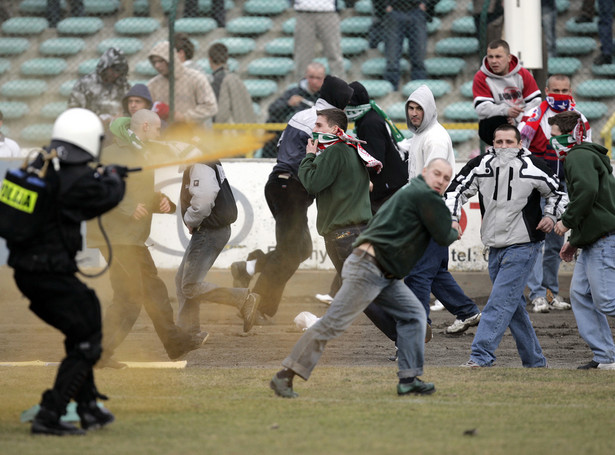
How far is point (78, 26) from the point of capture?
17.2 meters

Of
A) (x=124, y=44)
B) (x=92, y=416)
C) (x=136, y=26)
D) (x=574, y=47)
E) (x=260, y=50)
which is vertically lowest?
(x=92, y=416)

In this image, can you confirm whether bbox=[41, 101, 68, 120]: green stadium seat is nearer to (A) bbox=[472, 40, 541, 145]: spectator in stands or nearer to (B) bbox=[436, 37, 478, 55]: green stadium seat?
(B) bbox=[436, 37, 478, 55]: green stadium seat

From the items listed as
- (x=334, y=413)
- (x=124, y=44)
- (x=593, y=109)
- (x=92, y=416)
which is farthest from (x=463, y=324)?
(x=124, y=44)

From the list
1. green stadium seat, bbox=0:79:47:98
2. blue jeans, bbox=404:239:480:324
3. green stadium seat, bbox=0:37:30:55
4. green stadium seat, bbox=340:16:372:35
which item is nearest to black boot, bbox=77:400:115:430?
blue jeans, bbox=404:239:480:324

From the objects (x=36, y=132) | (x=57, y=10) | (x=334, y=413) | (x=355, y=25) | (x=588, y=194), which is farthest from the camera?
(x=57, y=10)

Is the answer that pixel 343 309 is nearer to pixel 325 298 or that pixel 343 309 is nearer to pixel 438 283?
pixel 438 283

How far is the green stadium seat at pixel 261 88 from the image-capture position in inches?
650

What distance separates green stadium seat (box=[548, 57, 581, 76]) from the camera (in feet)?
52.7

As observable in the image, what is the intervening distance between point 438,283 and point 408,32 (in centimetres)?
689

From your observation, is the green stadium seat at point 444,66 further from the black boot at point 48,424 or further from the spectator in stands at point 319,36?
the black boot at point 48,424

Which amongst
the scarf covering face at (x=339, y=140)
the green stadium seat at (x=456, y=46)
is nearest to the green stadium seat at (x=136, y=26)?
the green stadium seat at (x=456, y=46)

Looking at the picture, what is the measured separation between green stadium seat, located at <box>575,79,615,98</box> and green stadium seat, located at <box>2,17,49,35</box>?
8.90 meters

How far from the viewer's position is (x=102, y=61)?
13.0 m

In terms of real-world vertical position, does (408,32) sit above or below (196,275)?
above
